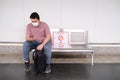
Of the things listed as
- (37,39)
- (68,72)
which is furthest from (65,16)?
(68,72)

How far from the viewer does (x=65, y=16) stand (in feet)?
15.0

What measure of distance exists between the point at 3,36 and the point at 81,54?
2.09 meters

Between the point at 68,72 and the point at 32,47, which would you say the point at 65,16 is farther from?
the point at 68,72

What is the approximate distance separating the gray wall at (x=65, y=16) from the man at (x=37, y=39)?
886 mm

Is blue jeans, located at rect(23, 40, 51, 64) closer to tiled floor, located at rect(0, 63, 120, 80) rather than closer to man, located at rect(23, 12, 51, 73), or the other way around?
man, located at rect(23, 12, 51, 73)

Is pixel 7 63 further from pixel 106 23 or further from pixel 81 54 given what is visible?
pixel 106 23

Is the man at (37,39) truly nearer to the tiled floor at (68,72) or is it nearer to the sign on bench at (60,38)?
the tiled floor at (68,72)

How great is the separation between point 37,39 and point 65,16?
1164 mm

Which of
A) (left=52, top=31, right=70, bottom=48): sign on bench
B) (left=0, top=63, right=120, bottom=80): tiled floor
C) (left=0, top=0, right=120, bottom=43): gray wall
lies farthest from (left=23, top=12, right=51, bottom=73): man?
(left=0, top=0, right=120, bottom=43): gray wall

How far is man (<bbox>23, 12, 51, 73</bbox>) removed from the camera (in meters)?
3.61

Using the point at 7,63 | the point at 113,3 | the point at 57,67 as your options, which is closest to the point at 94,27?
the point at 113,3

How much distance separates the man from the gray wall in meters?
0.89

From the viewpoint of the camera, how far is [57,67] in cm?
388

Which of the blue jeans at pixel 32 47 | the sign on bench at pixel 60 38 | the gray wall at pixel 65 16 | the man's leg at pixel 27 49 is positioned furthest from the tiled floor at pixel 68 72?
the gray wall at pixel 65 16
